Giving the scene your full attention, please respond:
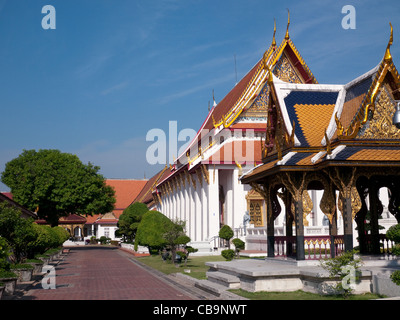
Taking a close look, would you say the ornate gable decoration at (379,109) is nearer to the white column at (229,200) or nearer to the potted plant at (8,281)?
the potted plant at (8,281)

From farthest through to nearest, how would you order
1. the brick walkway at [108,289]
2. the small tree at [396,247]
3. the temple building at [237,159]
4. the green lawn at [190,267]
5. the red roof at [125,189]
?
the red roof at [125,189], the temple building at [237,159], the green lawn at [190,267], the brick walkway at [108,289], the small tree at [396,247]

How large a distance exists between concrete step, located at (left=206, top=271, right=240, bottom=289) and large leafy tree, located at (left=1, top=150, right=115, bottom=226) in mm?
29991

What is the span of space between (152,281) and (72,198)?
27.7m

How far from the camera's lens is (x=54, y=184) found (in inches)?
1598

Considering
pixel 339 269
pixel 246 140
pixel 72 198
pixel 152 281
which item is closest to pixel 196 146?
pixel 246 140

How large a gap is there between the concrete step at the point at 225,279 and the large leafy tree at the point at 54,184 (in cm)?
2999

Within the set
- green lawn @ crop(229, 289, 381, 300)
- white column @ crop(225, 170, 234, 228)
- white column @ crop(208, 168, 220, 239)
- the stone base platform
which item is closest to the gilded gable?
the stone base platform

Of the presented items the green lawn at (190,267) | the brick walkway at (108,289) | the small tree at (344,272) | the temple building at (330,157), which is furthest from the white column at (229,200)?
the small tree at (344,272)

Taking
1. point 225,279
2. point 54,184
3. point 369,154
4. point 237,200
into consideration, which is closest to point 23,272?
point 225,279

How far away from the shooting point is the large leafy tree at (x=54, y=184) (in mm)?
40062

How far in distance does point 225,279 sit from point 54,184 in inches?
1266

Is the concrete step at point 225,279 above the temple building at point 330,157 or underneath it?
underneath
